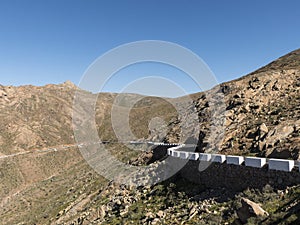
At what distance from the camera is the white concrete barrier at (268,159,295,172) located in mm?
13359

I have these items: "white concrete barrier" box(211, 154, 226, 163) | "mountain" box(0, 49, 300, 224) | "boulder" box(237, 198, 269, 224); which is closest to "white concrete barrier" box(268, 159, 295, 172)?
"mountain" box(0, 49, 300, 224)

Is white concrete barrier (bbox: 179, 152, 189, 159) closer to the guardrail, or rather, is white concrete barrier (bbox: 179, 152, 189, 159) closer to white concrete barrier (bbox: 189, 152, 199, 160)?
the guardrail

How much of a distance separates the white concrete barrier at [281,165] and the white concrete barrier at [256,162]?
1.69 feet

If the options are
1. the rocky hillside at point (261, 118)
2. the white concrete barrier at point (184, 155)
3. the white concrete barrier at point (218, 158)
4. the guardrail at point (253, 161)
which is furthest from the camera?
the white concrete barrier at point (184, 155)

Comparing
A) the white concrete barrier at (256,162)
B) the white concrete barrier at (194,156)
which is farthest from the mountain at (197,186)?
the white concrete barrier at (194,156)

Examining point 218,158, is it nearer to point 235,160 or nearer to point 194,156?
point 235,160

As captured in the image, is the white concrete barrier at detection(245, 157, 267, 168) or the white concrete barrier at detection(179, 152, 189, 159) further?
the white concrete barrier at detection(179, 152, 189, 159)

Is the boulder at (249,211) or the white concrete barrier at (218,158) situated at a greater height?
the white concrete barrier at (218,158)

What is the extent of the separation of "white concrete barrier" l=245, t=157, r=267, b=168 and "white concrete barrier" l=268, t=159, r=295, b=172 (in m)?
0.52

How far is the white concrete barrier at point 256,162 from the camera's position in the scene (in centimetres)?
1488

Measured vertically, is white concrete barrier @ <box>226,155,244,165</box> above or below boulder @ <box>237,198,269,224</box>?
above

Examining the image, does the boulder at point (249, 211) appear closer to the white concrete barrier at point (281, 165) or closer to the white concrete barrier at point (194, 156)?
the white concrete barrier at point (281, 165)

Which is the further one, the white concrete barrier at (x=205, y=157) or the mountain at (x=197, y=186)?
the white concrete barrier at (x=205, y=157)

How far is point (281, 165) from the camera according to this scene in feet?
45.2
